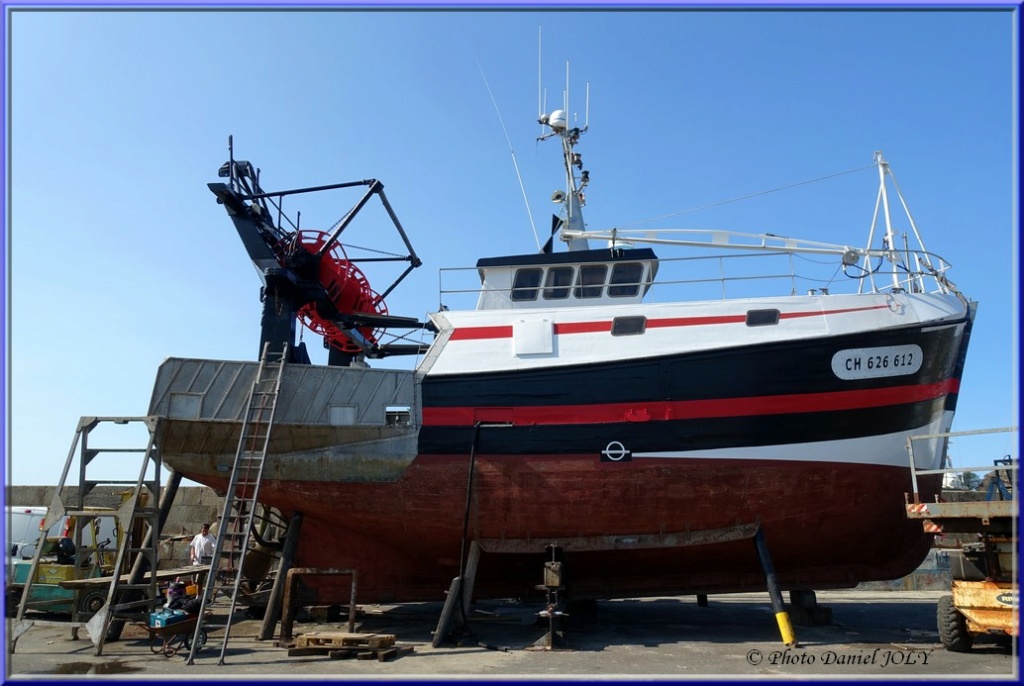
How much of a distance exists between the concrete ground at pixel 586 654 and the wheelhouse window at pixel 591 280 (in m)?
5.65

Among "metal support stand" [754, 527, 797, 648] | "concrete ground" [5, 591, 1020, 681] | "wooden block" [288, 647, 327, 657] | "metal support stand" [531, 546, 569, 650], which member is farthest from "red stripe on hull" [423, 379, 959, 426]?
"wooden block" [288, 647, 327, 657]

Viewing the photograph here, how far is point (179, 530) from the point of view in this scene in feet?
61.3

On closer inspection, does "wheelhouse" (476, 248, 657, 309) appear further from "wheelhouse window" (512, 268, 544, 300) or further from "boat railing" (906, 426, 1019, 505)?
"boat railing" (906, 426, 1019, 505)

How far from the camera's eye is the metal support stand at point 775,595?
9.80 metres

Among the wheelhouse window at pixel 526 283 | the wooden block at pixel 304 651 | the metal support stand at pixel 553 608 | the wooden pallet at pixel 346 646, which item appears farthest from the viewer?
the wheelhouse window at pixel 526 283

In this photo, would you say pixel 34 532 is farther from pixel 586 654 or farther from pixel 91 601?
pixel 586 654

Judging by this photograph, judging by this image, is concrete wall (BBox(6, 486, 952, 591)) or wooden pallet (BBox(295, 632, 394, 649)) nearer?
wooden pallet (BBox(295, 632, 394, 649))

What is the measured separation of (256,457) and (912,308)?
34.3ft

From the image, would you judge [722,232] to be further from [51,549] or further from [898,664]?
[51,549]

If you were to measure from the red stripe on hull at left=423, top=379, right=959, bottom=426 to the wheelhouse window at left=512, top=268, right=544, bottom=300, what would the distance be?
2.60 meters

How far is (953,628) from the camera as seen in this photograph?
30.7 ft

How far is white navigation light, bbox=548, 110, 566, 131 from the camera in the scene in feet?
50.6

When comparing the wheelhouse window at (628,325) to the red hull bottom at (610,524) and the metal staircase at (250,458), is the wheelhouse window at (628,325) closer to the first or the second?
the red hull bottom at (610,524)

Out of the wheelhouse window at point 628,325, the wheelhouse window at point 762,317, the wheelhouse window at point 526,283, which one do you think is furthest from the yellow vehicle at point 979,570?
the wheelhouse window at point 526,283
